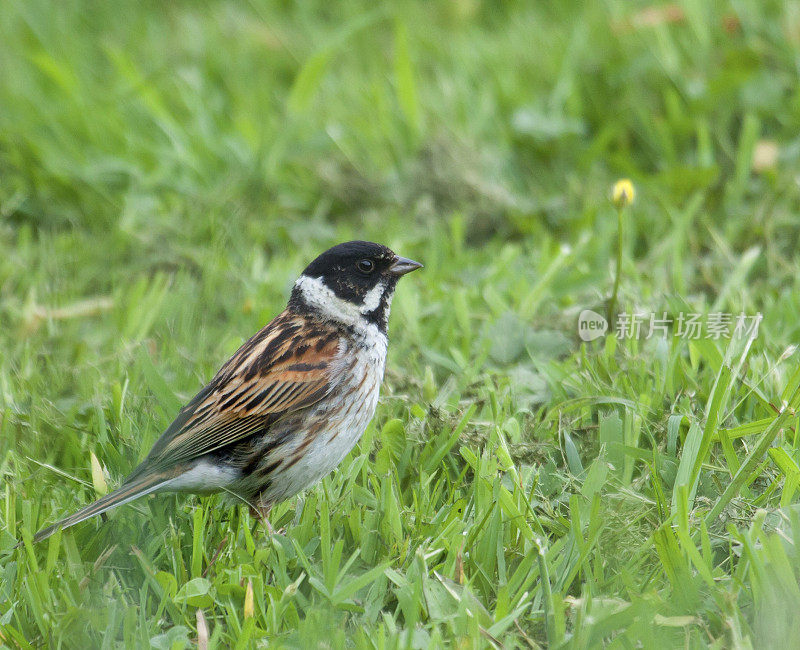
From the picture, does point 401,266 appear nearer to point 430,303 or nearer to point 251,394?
point 251,394

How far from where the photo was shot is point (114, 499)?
11.7ft

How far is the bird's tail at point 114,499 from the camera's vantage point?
3457 mm

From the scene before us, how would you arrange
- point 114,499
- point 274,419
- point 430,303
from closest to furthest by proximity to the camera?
point 114,499 → point 274,419 → point 430,303

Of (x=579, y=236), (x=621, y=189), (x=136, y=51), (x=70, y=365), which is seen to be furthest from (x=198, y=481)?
(x=136, y=51)

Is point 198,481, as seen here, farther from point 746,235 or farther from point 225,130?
point 225,130

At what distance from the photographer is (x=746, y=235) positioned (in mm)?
5941

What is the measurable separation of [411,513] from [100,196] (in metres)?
3.79

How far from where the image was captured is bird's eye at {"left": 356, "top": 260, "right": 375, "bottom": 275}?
434cm

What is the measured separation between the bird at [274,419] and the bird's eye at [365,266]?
0.21 metres

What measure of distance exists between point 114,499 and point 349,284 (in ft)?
4.26

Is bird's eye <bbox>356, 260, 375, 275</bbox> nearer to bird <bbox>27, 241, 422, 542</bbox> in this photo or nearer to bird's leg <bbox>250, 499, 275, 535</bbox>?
bird <bbox>27, 241, 422, 542</bbox>
